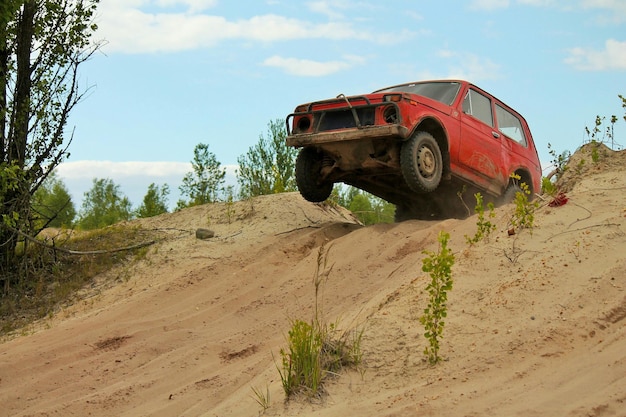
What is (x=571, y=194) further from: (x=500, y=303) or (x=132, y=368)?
(x=132, y=368)

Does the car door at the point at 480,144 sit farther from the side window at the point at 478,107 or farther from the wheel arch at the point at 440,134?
the wheel arch at the point at 440,134

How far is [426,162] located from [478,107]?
1758mm

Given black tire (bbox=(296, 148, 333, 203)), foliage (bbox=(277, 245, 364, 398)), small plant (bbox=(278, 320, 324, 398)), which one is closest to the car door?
black tire (bbox=(296, 148, 333, 203))

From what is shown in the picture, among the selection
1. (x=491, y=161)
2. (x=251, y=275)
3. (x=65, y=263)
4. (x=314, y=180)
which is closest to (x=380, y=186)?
(x=314, y=180)

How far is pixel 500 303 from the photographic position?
634 cm

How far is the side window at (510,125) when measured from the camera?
1225cm

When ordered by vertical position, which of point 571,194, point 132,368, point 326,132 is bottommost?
point 132,368

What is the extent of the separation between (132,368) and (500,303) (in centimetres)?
355

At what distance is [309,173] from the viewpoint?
11.1 m

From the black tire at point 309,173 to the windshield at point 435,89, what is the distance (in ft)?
4.54

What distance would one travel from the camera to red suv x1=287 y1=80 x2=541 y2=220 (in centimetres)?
1011

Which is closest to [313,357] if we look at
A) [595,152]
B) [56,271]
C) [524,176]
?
[595,152]

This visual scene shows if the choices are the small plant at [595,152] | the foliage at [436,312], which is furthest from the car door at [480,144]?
the foliage at [436,312]

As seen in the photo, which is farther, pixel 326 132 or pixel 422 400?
pixel 326 132
